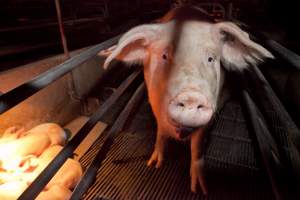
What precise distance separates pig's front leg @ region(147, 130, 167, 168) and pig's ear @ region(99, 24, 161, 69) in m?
0.66

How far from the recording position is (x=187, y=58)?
1846mm

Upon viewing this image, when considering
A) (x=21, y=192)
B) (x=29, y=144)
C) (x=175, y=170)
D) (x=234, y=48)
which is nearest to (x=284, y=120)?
(x=234, y=48)

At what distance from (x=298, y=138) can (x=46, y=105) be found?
2.48 m

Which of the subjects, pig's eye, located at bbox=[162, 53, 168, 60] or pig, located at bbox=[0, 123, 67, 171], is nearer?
pig's eye, located at bbox=[162, 53, 168, 60]

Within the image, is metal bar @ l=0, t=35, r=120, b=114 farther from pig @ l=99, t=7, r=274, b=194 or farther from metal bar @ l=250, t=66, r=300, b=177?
metal bar @ l=250, t=66, r=300, b=177

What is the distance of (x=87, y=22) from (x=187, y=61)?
3.92m

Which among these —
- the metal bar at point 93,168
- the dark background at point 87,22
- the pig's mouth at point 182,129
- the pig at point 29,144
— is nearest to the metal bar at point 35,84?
the pig's mouth at point 182,129

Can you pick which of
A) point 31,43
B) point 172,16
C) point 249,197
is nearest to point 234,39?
point 172,16

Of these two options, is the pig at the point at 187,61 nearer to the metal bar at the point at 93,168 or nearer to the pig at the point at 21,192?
the metal bar at the point at 93,168

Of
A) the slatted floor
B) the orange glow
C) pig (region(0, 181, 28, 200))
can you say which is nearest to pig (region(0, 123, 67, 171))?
the orange glow

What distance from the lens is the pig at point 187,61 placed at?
5.57 ft

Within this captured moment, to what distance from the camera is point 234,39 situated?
2.20 meters

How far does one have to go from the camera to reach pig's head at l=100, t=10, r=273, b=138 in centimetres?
169

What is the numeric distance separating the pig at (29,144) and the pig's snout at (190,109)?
4.86 ft
